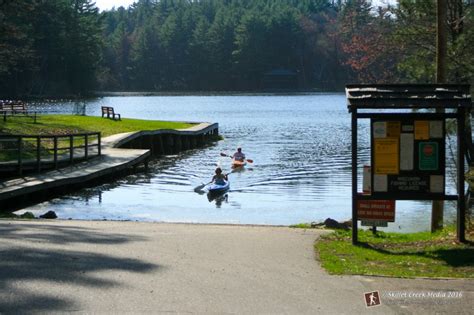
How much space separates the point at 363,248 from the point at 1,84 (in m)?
91.0

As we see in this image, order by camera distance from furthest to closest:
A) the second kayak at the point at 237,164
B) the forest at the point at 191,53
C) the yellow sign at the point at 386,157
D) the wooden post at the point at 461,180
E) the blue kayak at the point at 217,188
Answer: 1. the forest at the point at 191,53
2. the second kayak at the point at 237,164
3. the blue kayak at the point at 217,188
4. the yellow sign at the point at 386,157
5. the wooden post at the point at 461,180

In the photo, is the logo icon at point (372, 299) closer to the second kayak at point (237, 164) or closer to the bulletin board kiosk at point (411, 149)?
the bulletin board kiosk at point (411, 149)

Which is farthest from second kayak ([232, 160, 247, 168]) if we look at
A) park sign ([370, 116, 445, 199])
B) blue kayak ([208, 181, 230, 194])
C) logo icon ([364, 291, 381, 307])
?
logo icon ([364, 291, 381, 307])

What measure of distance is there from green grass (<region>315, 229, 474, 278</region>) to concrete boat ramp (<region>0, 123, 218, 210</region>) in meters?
11.3

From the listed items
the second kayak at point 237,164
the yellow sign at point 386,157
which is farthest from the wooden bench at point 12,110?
the yellow sign at point 386,157

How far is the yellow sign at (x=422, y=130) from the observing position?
1152 centimetres

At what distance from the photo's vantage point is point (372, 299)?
8.31m

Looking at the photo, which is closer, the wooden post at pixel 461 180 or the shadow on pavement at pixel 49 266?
the shadow on pavement at pixel 49 266

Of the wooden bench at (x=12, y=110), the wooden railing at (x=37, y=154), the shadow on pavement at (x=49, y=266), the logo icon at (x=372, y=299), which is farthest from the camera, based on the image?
the wooden bench at (x=12, y=110)

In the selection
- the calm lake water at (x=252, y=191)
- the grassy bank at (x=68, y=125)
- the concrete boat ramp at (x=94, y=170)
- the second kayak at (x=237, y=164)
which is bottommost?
the calm lake water at (x=252, y=191)

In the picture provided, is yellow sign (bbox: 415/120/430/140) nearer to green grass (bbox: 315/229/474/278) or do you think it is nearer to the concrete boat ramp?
green grass (bbox: 315/229/474/278)

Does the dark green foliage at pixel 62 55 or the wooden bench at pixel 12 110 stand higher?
the dark green foliage at pixel 62 55

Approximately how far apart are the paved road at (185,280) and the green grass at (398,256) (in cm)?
31

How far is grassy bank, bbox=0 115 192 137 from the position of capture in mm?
36884
